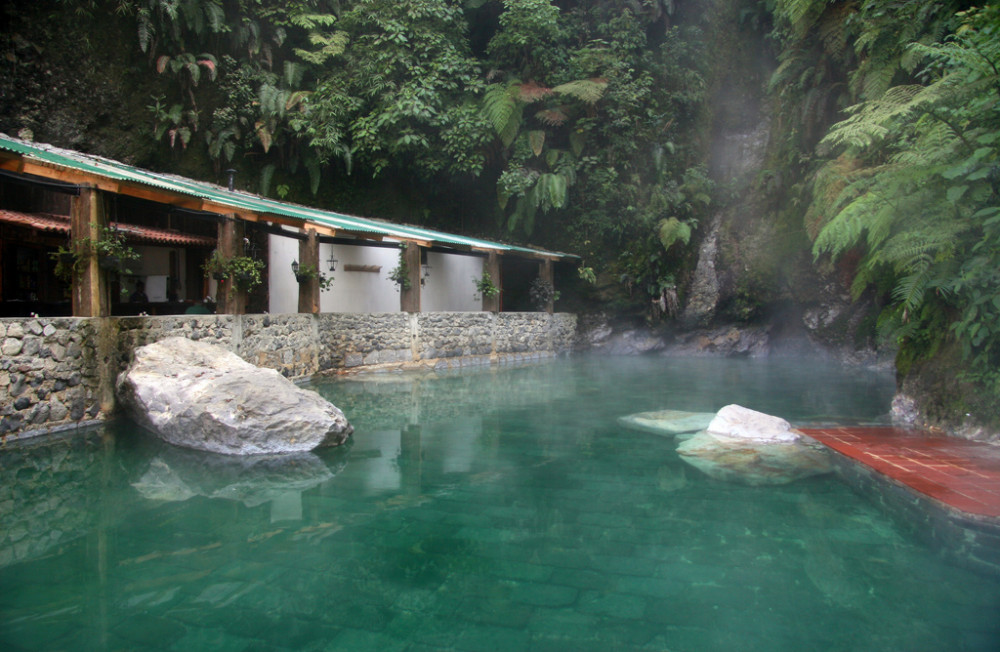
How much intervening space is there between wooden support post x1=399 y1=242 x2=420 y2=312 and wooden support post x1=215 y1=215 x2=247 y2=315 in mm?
3819

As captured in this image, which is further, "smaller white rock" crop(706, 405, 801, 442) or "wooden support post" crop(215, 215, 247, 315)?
"wooden support post" crop(215, 215, 247, 315)

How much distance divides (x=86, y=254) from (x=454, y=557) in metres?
5.89

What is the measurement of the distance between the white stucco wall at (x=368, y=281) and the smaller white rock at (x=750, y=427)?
926 centimetres

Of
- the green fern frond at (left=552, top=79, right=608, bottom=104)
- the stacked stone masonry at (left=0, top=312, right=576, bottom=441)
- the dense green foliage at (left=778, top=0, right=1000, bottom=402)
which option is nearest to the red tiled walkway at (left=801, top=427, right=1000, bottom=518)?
the dense green foliage at (left=778, top=0, right=1000, bottom=402)

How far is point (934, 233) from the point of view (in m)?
4.91

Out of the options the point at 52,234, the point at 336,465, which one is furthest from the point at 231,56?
the point at 336,465

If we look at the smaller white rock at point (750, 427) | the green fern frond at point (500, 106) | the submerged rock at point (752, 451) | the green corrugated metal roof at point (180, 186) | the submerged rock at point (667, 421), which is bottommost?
the submerged rock at point (667, 421)

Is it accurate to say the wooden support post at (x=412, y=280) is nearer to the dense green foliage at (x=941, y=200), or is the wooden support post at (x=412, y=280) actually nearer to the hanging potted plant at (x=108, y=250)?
the hanging potted plant at (x=108, y=250)

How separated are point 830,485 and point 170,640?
4121 mm

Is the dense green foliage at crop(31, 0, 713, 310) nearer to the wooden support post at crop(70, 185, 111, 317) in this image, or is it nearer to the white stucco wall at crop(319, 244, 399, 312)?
the white stucco wall at crop(319, 244, 399, 312)

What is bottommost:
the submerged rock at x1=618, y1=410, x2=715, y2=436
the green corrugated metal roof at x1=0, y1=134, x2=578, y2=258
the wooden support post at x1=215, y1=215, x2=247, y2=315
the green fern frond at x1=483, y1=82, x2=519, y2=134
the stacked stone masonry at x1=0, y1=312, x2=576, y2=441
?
the submerged rock at x1=618, y1=410, x2=715, y2=436

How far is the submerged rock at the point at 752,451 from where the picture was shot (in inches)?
175

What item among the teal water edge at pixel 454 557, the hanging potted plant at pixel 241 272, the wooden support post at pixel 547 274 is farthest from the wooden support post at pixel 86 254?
the wooden support post at pixel 547 274

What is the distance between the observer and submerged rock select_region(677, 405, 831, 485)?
4.44 m
